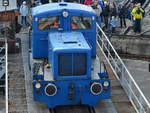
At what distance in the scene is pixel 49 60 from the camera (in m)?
13.3

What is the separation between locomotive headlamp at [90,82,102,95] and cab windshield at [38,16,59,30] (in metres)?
2.47

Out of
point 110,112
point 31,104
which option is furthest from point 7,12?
point 110,112

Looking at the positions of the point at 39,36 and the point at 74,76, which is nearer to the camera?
the point at 74,76

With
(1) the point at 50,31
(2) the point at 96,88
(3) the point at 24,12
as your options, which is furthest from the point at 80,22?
(3) the point at 24,12

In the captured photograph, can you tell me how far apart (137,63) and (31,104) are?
30.4 feet

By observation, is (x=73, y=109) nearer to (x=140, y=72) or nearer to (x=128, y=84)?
(x=128, y=84)

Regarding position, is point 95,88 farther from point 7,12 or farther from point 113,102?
point 7,12

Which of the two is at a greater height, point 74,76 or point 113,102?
point 74,76

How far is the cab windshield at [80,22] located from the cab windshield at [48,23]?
20.1 inches

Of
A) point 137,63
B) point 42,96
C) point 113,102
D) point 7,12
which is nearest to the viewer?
point 42,96

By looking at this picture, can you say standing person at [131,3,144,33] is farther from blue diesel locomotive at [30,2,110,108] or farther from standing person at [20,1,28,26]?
blue diesel locomotive at [30,2,110,108]

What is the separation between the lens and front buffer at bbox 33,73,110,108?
1225 centimetres

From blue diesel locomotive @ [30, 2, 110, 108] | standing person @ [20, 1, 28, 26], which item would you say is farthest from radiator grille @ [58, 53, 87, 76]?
standing person @ [20, 1, 28, 26]

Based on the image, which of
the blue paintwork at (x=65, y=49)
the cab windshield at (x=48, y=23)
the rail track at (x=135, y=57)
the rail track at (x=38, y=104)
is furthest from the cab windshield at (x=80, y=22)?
the rail track at (x=135, y=57)
